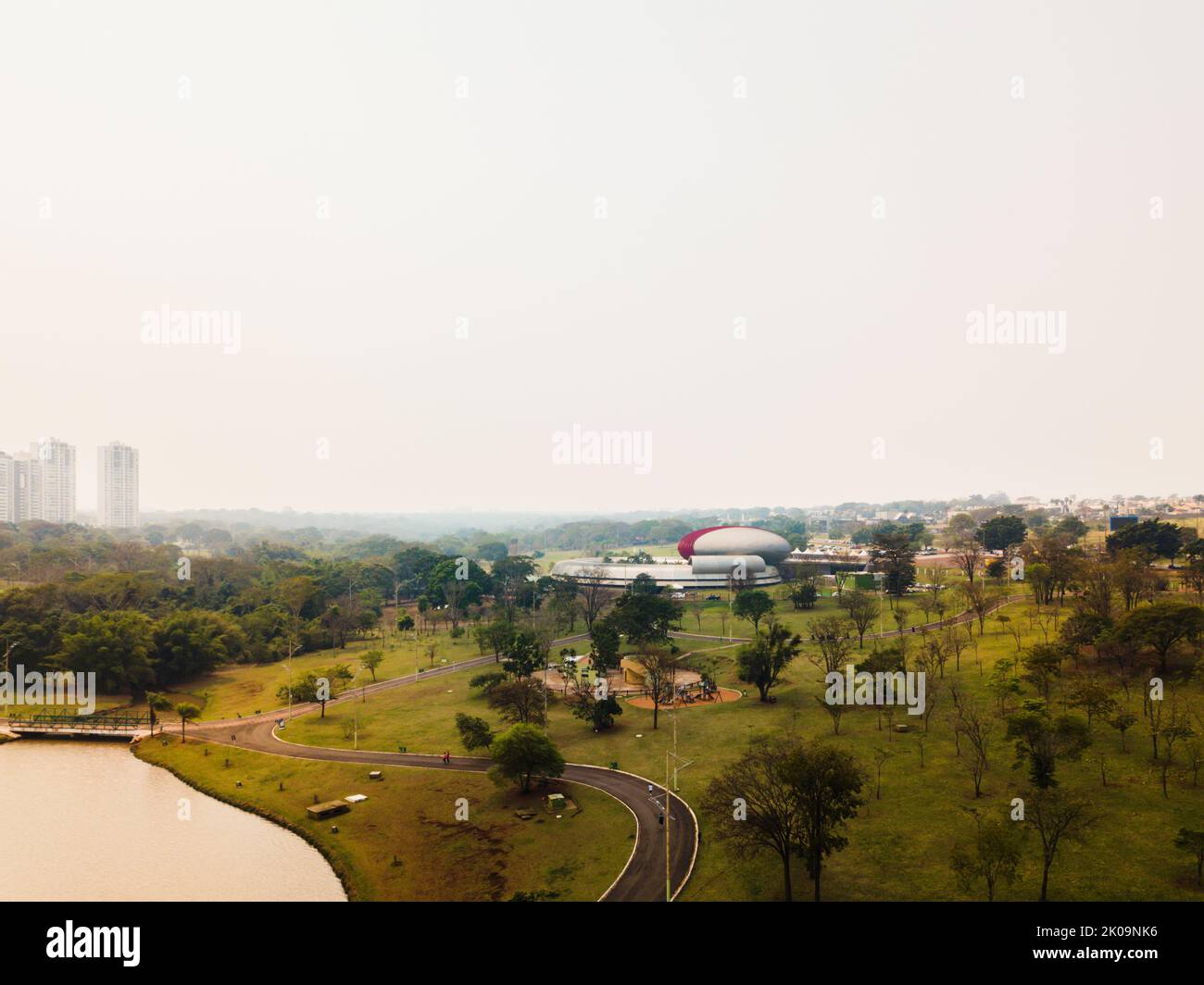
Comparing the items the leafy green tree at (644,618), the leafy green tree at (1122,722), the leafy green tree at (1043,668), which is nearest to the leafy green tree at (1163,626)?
the leafy green tree at (1043,668)

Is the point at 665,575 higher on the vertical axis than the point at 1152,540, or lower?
lower

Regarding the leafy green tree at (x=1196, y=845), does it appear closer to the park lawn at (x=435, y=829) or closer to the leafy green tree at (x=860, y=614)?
the park lawn at (x=435, y=829)

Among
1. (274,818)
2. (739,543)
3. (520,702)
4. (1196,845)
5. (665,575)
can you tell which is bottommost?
(274,818)

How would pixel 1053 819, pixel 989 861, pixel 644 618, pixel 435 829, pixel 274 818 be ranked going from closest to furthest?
pixel 989 861
pixel 1053 819
pixel 435 829
pixel 274 818
pixel 644 618

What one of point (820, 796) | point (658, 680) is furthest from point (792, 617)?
point (820, 796)

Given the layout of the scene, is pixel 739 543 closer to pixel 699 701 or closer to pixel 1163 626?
pixel 699 701

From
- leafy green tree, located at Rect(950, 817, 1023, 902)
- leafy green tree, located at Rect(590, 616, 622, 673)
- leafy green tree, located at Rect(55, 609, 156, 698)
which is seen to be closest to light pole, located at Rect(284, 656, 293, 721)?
leafy green tree, located at Rect(55, 609, 156, 698)
